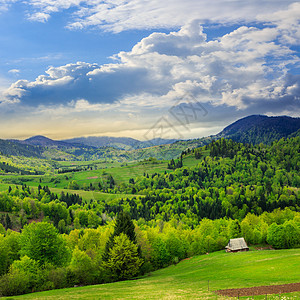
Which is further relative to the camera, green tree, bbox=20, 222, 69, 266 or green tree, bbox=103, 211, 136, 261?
green tree, bbox=103, 211, 136, 261

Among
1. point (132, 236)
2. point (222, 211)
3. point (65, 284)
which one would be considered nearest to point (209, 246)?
point (132, 236)

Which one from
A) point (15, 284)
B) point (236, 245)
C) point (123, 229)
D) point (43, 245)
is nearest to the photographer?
point (15, 284)

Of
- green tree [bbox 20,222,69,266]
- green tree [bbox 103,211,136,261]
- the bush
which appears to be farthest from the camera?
green tree [bbox 103,211,136,261]

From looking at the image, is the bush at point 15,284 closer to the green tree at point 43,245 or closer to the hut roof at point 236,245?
the green tree at point 43,245

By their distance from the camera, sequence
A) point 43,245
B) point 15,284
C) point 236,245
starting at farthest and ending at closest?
point 236,245 < point 43,245 < point 15,284

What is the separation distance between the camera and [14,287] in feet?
170

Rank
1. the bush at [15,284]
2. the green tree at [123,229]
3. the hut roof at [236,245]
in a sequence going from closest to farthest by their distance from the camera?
the bush at [15,284]
the green tree at [123,229]
the hut roof at [236,245]

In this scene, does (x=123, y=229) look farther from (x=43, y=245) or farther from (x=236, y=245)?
(x=236, y=245)

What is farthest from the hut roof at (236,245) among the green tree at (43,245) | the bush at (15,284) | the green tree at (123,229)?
the bush at (15,284)

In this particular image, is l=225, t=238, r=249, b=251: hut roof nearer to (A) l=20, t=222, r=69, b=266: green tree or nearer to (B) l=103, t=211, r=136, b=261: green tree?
(B) l=103, t=211, r=136, b=261: green tree

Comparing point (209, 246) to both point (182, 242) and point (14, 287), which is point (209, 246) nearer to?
point (182, 242)

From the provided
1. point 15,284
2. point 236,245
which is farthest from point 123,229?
point 236,245

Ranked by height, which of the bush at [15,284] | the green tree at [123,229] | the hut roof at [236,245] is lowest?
the hut roof at [236,245]

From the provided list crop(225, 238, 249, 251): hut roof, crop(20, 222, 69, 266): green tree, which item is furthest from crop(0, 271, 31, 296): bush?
crop(225, 238, 249, 251): hut roof
